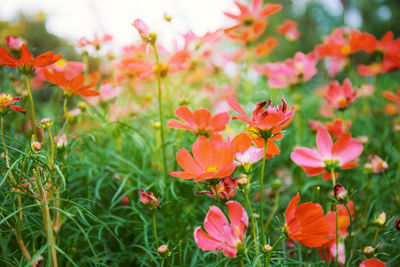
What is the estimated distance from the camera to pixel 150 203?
0.56 m

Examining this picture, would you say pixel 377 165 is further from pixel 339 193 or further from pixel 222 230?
pixel 222 230

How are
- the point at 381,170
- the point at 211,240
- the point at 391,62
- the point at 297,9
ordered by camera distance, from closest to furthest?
the point at 211,240, the point at 381,170, the point at 391,62, the point at 297,9

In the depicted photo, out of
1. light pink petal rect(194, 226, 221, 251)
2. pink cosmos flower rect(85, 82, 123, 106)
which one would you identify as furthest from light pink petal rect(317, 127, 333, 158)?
pink cosmos flower rect(85, 82, 123, 106)

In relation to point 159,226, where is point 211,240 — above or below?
above

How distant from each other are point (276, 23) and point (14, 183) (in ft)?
12.8

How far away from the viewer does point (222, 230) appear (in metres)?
0.45

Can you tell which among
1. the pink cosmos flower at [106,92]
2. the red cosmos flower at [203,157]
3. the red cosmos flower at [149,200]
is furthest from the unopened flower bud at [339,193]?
the pink cosmos flower at [106,92]

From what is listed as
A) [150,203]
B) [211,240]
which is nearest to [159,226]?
[150,203]

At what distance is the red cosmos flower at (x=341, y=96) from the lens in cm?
79

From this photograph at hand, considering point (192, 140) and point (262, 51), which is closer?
point (192, 140)

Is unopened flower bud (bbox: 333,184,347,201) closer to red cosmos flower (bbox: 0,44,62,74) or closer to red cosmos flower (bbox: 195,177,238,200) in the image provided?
red cosmos flower (bbox: 195,177,238,200)

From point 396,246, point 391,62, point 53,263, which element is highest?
point 391,62

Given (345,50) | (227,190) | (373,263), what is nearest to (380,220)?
(373,263)

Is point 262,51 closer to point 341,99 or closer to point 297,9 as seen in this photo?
point 341,99
